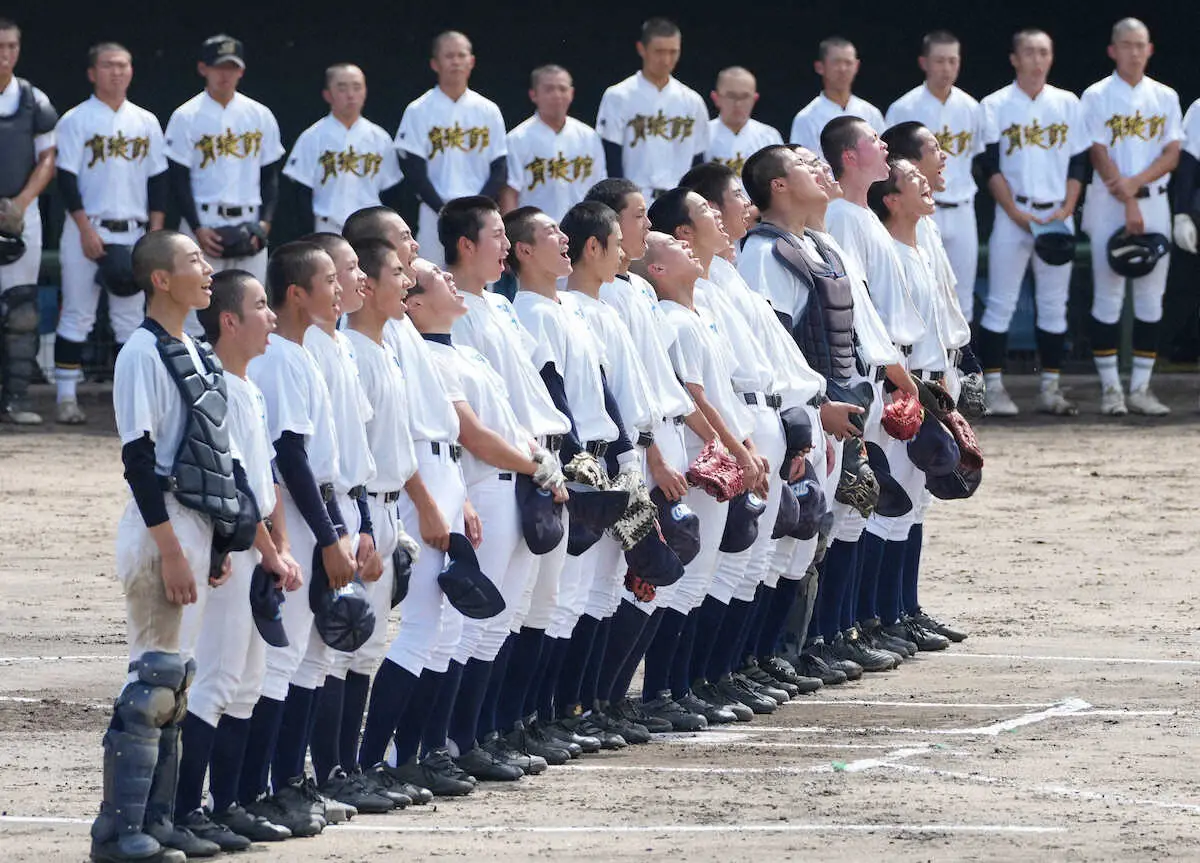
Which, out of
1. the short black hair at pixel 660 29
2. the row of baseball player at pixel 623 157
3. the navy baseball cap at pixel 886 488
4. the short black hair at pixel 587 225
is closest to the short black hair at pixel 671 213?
the short black hair at pixel 587 225

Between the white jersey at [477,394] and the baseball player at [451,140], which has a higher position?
the baseball player at [451,140]

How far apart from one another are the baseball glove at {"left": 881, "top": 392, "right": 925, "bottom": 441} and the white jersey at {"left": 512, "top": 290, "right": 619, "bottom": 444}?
6.11ft

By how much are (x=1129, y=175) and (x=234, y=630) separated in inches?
390

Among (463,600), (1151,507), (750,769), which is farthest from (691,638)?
(1151,507)

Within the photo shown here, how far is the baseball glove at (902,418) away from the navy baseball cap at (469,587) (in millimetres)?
2665

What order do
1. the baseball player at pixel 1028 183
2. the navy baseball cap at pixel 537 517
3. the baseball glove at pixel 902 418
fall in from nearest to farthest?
the navy baseball cap at pixel 537 517, the baseball glove at pixel 902 418, the baseball player at pixel 1028 183

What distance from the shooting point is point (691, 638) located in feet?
26.0

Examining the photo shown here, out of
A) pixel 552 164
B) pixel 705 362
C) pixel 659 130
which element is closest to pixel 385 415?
pixel 705 362

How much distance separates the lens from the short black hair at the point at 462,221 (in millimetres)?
6945

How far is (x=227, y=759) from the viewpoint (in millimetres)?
5902

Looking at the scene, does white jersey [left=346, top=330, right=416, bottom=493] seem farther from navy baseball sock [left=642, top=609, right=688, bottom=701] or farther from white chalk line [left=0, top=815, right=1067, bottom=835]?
navy baseball sock [left=642, top=609, right=688, bottom=701]

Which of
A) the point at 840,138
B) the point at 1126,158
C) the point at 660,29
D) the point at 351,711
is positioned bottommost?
the point at 351,711

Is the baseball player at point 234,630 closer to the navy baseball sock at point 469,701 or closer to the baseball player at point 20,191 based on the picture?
the navy baseball sock at point 469,701

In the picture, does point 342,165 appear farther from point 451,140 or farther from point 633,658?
point 633,658
